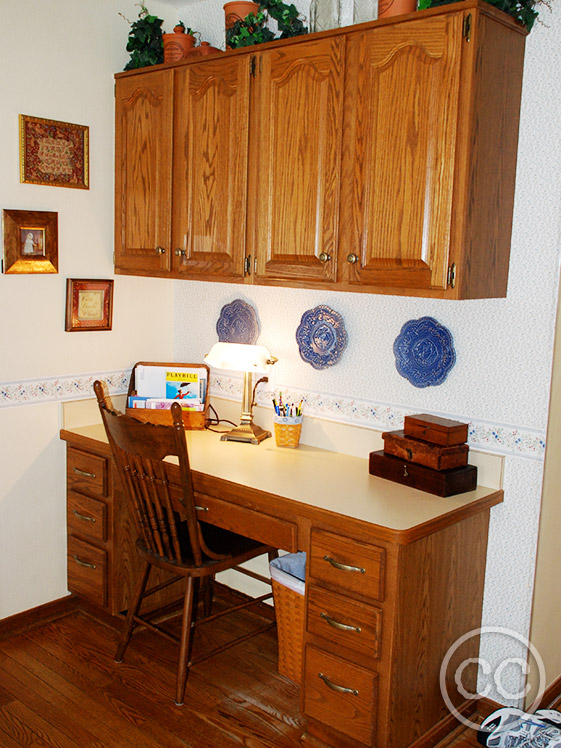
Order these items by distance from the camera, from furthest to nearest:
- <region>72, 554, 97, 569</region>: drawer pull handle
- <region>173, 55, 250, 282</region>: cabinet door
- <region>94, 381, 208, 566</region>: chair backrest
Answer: <region>72, 554, 97, 569</region>: drawer pull handle < <region>173, 55, 250, 282</region>: cabinet door < <region>94, 381, 208, 566</region>: chair backrest

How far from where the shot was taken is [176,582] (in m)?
3.17

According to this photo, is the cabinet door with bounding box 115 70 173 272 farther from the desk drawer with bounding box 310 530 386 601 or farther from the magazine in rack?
the desk drawer with bounding box 310 530 386 601

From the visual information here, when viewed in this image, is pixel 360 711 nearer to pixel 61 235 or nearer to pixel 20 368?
pixel 20 368

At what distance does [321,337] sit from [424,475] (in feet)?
2.36

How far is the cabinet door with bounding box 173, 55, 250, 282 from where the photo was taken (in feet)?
8.70

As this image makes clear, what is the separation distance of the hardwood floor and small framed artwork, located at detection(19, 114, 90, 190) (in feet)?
5.66

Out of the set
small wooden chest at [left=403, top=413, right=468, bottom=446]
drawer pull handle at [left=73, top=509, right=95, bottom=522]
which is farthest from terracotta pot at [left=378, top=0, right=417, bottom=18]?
drawer pull handle at [left=73, top=509, right=95, bottom=522]

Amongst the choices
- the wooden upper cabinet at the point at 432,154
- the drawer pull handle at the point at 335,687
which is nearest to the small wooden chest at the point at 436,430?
the wooden upper cabinet at the point at 432,154

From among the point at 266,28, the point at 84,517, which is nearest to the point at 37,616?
the point at 84,517

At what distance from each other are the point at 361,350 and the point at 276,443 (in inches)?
18.5

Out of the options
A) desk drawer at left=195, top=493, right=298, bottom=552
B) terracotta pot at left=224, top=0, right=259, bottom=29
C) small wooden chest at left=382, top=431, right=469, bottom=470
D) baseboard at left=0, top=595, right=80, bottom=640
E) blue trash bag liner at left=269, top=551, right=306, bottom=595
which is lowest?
baseboard at left=0, top=595, right=80, bottom=640

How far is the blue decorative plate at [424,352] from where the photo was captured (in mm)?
2535

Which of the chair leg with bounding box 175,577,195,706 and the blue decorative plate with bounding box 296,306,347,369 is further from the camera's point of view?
the blue decorative plate with bounding box 296,306,347,369

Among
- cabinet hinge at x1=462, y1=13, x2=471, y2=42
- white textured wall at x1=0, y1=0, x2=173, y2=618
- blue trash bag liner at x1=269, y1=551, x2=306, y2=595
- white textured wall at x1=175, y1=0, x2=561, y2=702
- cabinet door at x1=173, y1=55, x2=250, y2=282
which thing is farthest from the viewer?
white textured wall at x1=0, y1=0, x2=173, y2=618
